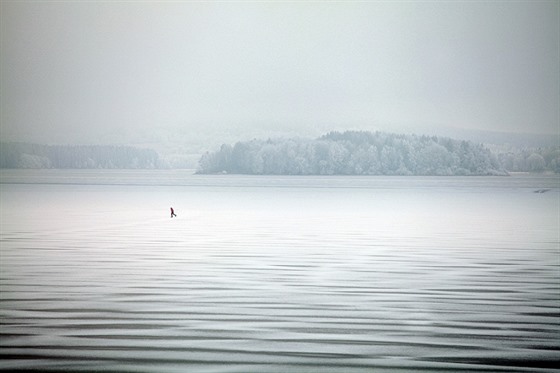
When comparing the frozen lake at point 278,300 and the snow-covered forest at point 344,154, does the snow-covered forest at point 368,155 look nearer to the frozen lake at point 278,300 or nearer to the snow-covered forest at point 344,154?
the snow-covered forest at point 344,154

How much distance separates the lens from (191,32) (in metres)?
31.4

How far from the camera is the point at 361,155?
3947cm

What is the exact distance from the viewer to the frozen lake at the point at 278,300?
4.82 meters

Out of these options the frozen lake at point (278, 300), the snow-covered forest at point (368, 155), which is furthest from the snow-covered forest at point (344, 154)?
the frozen lake at point (278, 300)

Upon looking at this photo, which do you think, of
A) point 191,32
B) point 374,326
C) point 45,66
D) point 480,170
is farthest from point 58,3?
point 374,326

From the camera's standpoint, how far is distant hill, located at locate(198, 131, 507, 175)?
3638cm

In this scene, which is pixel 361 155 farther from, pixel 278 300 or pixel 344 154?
pixel 278 300

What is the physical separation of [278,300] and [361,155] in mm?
33030

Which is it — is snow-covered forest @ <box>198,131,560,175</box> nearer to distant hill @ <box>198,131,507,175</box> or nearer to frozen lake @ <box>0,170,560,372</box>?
distant hill @ <box>198,131,507,175</box>

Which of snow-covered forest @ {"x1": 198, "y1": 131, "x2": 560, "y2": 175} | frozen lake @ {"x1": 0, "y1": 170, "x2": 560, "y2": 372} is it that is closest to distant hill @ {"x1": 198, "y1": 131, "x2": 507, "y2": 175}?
snow-covered forest @ {"x1": 198, "y1": 131, "x2": 560, "y2": 175}

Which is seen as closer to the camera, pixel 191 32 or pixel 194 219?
pixel 194 219

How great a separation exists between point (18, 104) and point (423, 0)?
14.4 metres

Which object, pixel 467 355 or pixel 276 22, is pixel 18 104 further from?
pixel 467 355

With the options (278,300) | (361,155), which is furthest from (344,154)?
(278,300)
